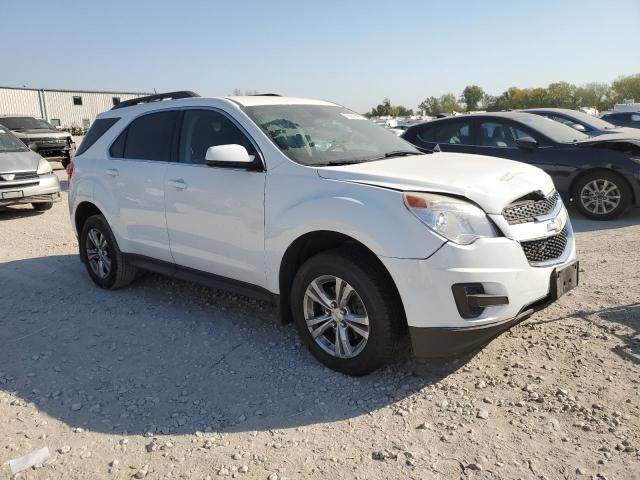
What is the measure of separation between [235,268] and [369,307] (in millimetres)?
1225

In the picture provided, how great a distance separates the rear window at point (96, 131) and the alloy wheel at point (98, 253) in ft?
2.77

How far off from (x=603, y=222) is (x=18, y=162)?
9614 mm

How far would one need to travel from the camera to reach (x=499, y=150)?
8391 millimetres

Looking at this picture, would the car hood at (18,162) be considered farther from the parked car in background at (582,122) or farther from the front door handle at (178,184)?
the parked car in background at (582,122)

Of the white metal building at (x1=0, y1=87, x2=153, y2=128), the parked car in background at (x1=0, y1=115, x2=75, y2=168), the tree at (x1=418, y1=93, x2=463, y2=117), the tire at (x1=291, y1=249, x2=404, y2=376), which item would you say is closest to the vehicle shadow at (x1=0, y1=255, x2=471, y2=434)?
the tire at (x1=291, y1=249, x2=404, y2=376)

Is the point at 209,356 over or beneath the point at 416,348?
beneath

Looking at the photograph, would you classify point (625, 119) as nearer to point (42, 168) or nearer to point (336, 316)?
point (42, 168)

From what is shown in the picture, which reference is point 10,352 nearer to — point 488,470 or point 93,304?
point 93,304

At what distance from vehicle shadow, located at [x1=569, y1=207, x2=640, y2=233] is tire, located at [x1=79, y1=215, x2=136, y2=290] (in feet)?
18.3

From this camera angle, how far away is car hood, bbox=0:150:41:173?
959 cm

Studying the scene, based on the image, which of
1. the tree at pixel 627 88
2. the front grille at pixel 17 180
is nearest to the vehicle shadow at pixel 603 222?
the front grille at pixel 17 180

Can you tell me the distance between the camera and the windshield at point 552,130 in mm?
8297

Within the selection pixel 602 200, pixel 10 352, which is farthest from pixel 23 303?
pixel 602 200

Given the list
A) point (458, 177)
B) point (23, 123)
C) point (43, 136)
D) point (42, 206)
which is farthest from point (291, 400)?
point (23, 123)
